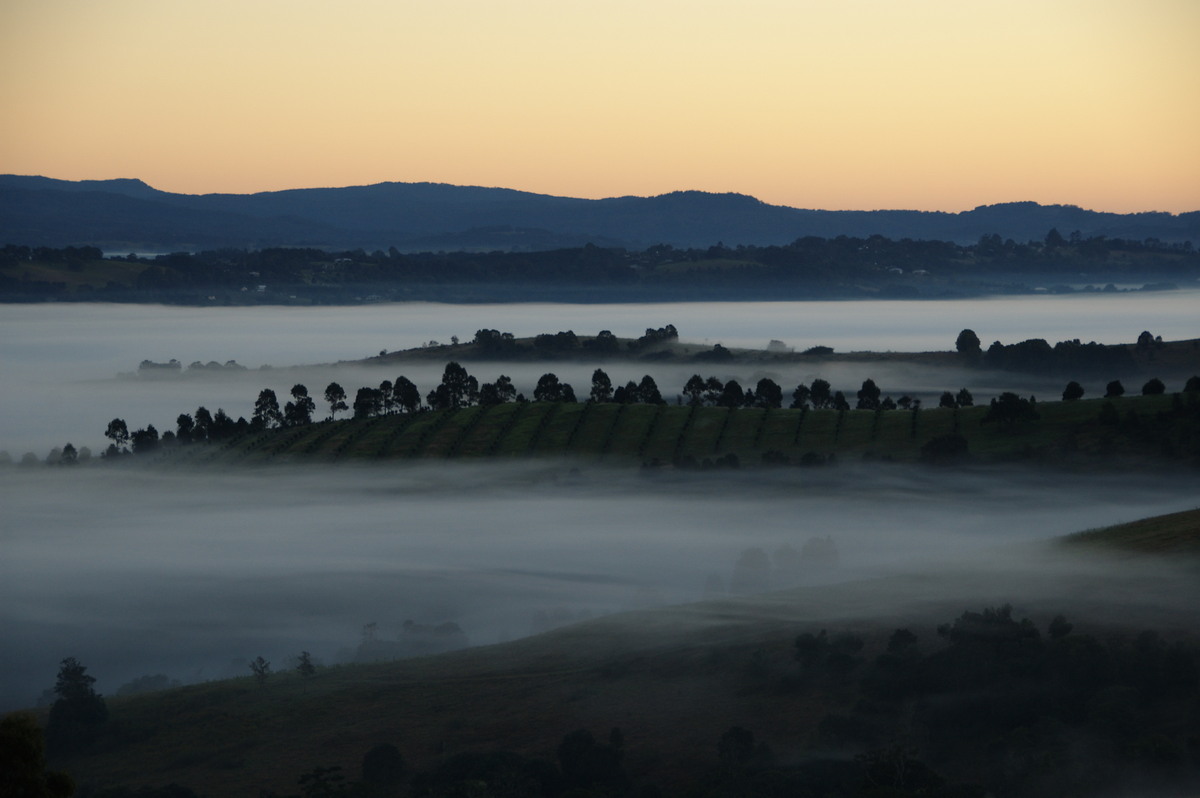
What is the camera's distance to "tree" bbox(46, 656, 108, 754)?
85125 mm

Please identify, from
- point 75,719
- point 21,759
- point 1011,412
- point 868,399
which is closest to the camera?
point 21,759

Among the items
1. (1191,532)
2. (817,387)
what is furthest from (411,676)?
(817,387)

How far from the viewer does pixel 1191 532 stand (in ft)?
292

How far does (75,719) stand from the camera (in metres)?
87.2

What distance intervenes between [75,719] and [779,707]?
47.9 metres

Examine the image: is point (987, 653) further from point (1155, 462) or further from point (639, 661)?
point (1155, 462)

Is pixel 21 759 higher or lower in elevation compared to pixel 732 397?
higher

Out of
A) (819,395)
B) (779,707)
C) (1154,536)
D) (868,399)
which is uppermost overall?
(819,395)

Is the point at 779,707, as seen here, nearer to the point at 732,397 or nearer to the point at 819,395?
the point at 732,397

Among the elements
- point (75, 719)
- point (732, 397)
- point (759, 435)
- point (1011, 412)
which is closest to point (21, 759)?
point (75, 719)

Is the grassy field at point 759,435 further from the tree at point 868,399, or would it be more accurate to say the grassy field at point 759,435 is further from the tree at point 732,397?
the tree at point 868,399

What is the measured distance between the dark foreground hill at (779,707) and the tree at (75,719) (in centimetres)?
150

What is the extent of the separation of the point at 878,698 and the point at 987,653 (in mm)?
7028

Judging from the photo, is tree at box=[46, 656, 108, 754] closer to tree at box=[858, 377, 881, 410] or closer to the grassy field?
the grassy field
